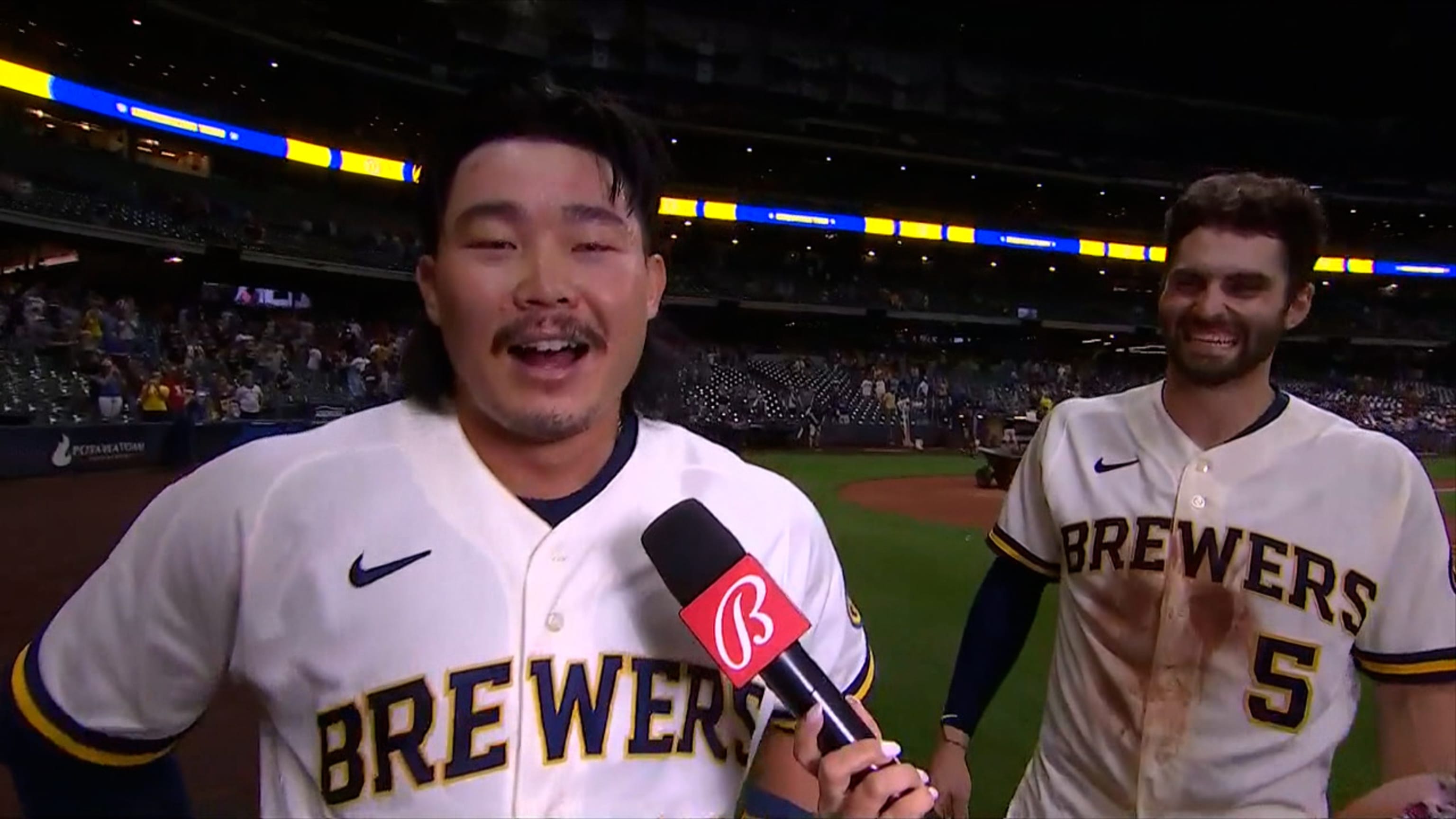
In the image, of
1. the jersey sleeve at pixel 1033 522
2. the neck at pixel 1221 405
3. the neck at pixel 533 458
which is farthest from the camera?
the jersey sleeve at pixel 1033 522

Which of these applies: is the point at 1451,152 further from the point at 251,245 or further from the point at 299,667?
the point at 299,667

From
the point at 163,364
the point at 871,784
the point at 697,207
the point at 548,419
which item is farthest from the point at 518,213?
the point at 697,207

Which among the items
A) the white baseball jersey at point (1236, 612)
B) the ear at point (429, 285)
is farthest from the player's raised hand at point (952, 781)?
the ear at point (429, 285)

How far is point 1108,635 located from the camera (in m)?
2.25

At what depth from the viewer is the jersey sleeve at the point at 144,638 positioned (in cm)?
143

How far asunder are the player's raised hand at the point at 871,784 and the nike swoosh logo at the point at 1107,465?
4.76 feet

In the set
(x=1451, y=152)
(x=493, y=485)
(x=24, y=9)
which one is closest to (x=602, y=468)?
(x=493, y=485)

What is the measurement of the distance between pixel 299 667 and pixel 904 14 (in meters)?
42.0

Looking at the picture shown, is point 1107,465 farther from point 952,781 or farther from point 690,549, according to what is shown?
point 690,549

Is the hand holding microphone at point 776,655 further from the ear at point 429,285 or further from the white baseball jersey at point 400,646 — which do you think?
the ear at point 429,285

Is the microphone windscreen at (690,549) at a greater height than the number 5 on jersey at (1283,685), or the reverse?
the microphone windscreen at (690,549)

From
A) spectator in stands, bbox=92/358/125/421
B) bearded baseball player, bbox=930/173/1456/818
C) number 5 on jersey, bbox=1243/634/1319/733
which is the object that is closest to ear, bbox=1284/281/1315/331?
bearded baseball player, bbox=930/173/1456/818

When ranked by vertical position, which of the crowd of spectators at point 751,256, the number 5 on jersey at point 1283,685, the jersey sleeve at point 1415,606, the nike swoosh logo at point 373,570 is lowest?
the number 5 on jersey at point 1283,685

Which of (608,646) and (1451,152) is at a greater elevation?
(1451,152)
